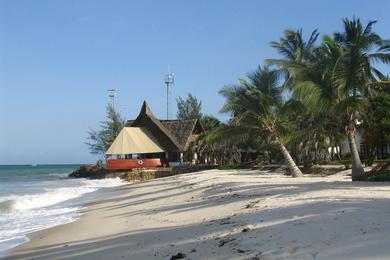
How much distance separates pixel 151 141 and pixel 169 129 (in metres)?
2.80

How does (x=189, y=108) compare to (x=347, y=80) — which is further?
(x=189, y=108)

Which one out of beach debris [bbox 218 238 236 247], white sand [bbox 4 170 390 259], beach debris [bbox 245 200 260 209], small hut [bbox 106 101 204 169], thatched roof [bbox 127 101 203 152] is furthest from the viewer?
thatched roof [bbox 127 101 203 152]

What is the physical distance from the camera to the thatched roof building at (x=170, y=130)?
1909 inches

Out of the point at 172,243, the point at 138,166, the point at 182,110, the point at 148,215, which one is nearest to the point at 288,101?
the point at 148,215

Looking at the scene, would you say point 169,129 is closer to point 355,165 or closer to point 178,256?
point 355,165

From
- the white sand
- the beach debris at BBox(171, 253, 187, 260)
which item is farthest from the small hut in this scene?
the beach debris at BBox(171, 253, 187, 260)

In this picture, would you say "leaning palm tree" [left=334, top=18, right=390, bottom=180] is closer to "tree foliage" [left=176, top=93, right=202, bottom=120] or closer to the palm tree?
the palm tree

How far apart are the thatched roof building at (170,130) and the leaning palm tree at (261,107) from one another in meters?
22.4

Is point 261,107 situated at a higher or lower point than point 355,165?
higher

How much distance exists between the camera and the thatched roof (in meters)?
48.5

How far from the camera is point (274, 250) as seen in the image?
6.18 meters

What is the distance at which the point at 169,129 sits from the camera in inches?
1999

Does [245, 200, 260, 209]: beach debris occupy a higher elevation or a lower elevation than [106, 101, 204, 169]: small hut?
lower

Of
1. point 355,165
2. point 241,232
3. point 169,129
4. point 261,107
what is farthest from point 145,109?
point 241,232
